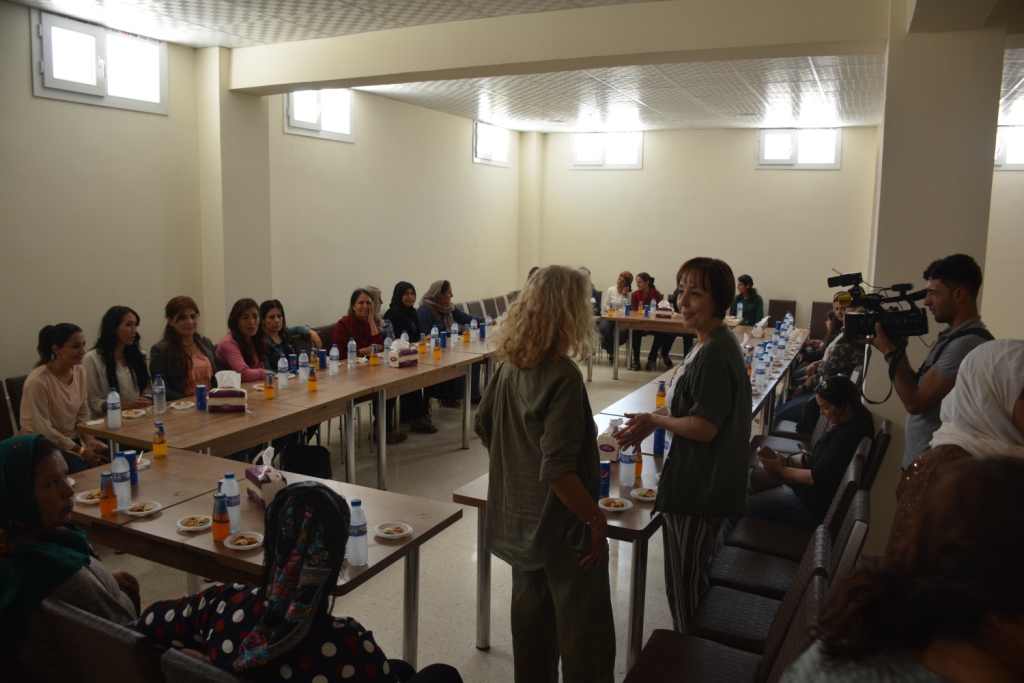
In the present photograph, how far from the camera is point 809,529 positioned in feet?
10.4

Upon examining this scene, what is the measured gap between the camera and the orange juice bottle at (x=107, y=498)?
2.68m

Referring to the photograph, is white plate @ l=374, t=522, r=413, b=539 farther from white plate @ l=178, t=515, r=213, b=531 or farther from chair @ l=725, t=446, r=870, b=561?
chair @ l=725, t=446, r=870, b=561

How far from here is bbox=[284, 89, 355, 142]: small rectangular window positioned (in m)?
7.36

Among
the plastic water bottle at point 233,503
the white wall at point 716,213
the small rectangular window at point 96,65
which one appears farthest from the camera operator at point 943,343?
the white wall at point 716,213

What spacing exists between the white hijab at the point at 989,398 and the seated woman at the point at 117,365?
3.95 m

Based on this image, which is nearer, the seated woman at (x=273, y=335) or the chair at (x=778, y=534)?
the chair at (x=778, y=534)

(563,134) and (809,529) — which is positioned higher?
(563,134)

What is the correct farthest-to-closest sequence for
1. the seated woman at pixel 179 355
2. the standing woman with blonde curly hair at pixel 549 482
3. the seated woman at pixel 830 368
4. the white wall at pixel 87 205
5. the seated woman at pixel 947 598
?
the white wall at pixel 87 205
the seated woman at pixel 830 368
the seated woman at pixel 179 355
the standing woman with blonde curly hair at pixel 549 482
the seated woman at pixel 947 598

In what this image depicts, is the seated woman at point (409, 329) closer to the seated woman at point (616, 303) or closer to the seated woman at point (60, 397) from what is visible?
the seated woman at point (60, 397)

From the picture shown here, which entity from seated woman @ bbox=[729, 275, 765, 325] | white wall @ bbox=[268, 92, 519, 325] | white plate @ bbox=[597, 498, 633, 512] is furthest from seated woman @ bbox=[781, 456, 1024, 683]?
seated woman @ bbox=[729, 275, 765, 325]

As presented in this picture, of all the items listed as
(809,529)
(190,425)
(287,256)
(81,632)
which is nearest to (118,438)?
(190,425)

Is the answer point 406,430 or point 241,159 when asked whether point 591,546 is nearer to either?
point 406,430

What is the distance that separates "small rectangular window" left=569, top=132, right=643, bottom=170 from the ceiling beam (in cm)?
602

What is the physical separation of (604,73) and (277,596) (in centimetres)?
622
